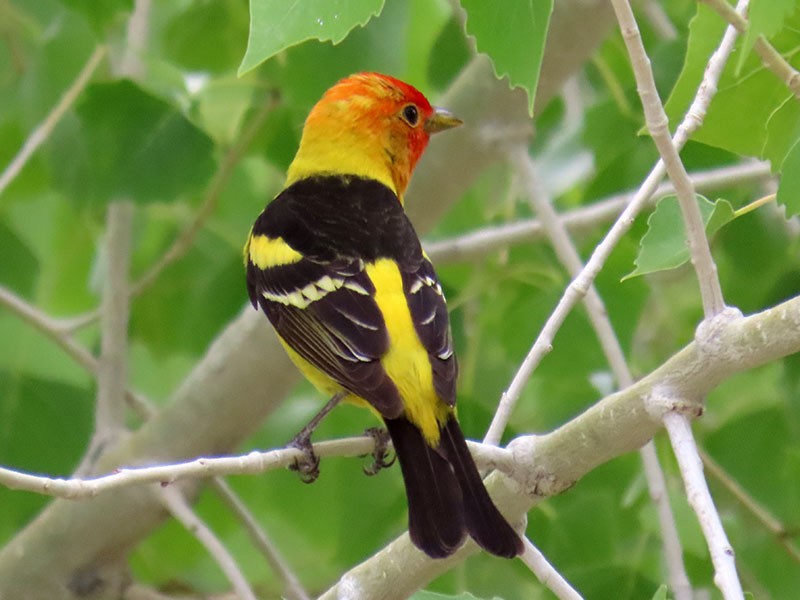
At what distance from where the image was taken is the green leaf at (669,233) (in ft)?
6.21

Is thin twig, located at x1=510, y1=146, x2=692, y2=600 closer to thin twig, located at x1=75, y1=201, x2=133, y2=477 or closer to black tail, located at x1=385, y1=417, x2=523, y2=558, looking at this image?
black tail, located at x1=385, y1=417, x2=523, y2=558

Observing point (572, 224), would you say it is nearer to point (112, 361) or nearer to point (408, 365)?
point (408, 365)

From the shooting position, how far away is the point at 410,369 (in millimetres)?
2537

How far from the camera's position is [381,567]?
7.45ft

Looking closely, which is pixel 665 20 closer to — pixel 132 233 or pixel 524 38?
pixel 132 233

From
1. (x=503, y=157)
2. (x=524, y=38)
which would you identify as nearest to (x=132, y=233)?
(x=503, y=157)

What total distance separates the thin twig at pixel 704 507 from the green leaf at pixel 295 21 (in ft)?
2.35

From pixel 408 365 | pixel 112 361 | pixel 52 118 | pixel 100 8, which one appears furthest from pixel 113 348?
pixel 408 365

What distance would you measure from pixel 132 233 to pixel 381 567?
213 cm

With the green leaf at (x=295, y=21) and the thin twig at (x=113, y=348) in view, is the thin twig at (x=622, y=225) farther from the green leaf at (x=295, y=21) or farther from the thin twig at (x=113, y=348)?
the thin twig at (x=113, y=348)

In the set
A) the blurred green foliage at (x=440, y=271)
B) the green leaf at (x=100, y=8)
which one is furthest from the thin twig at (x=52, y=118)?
the green leaf at (x=100, y=8)

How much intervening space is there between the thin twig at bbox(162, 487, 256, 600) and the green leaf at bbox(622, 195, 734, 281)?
46.4 inches

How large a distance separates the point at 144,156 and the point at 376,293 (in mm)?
1063

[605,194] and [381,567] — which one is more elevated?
[605,194]
